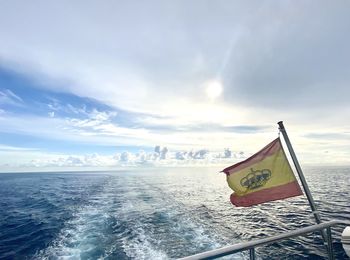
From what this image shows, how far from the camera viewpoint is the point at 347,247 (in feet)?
13.4

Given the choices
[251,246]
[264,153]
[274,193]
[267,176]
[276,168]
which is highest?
[264,153]

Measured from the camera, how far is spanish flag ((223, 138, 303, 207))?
5.21 m

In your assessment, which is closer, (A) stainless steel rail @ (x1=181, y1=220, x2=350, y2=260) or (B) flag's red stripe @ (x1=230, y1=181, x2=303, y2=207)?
(A) stainless steel rail @ (x1=181, y1=220, x2=350, y2=260)

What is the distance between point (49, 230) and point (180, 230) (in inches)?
520

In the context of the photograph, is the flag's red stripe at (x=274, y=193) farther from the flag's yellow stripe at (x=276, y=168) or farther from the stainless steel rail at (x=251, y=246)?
the stainless steel rail at (x=251, y=246)

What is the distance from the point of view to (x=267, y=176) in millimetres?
5262

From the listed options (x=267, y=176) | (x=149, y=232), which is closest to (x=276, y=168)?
(x=267, y=176)

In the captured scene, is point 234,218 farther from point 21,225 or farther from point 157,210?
point 21,225

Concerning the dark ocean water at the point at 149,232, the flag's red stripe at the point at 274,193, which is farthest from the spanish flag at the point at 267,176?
the dark ocean water at the point at 149,232

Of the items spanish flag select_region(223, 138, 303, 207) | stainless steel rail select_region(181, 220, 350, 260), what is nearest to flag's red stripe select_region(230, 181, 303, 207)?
spanish flag select_region(223, 138, 303, 207)

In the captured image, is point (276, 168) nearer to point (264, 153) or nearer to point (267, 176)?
point (267, 176)

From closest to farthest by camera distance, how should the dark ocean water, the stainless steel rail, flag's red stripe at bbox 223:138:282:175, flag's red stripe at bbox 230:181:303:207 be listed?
the stainless steel rail < flag's red stripe at bbox 230:181:303:207 < flag's red stripe at bbox 223:138:282:175 < the dark ocean water

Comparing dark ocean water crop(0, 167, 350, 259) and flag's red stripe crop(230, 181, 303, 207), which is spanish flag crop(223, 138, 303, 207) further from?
dark ocean water crop(0, 167, 350, 259)

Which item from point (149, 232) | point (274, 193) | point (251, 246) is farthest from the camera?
point (149, 232)
